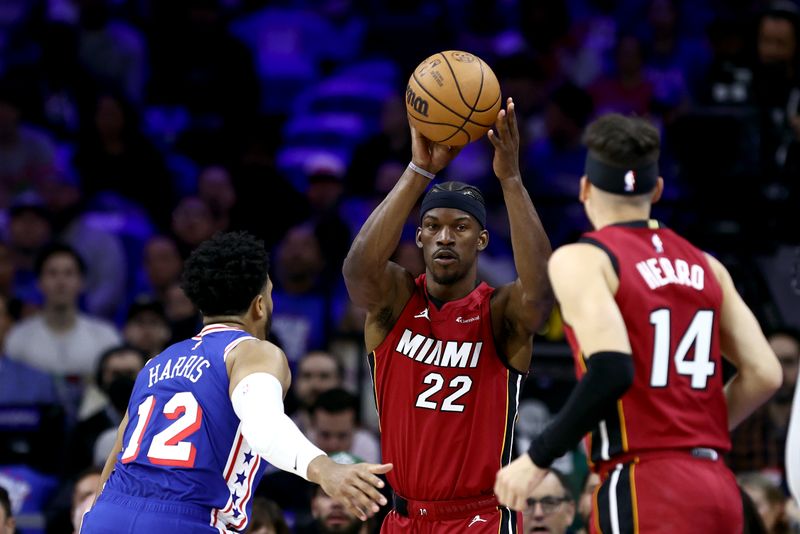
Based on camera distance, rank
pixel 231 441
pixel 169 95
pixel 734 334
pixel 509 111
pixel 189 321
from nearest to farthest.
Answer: pixel 734 334
pixel 231 441
pixel 509 111
pixel 189 321
pixel 169 95

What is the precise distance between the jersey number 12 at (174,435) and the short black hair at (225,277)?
0.54 m

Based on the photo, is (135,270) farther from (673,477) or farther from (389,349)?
(673,477)

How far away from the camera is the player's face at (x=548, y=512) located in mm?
7832

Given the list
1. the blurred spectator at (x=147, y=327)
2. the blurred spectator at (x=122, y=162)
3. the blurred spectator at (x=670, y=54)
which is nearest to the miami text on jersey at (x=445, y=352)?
the blurred spectator at (x=147, y=327)

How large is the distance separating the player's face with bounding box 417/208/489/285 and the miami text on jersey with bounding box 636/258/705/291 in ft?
5.29

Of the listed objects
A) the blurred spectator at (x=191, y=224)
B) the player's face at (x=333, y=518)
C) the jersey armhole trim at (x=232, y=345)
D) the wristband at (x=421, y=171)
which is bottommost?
the player's face at (x=333, y=518)

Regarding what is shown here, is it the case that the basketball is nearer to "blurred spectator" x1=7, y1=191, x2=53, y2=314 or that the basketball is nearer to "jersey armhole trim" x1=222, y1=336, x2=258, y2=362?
"jersey armhole trim" x1=222, y1=336, x2=258, y2=362

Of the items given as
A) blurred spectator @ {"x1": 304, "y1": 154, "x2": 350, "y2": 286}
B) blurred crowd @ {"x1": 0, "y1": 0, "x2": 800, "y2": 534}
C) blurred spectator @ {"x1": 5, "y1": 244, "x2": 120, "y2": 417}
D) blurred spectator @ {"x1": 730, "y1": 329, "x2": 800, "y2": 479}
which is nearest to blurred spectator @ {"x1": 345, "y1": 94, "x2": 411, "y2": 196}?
blurred crowd @ {"x1": 0, "y1": 0, "x2": 800, "y2": 534}

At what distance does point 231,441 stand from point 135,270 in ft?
24.0

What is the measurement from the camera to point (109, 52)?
1431 cm

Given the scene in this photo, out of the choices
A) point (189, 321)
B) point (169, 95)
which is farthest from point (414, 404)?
point (169, 95)

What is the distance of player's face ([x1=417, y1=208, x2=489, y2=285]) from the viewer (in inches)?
245

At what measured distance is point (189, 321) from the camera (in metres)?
10.4

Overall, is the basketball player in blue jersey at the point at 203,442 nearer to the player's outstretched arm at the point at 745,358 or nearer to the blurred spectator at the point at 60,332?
the player's outstretched arm at the point at 745,358
